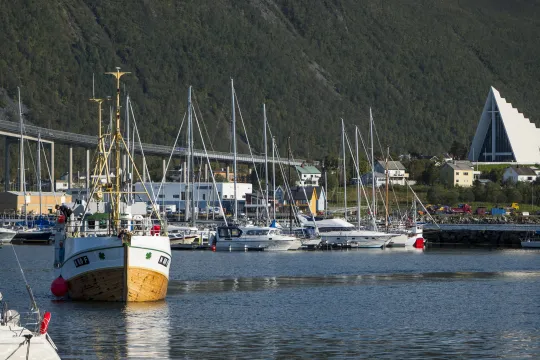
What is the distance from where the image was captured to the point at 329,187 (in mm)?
157750

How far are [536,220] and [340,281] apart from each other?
62675 millimetres

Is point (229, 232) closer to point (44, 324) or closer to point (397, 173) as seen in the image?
point (44, 324)

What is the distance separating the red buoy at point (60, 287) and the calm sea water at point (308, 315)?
1.35 feet

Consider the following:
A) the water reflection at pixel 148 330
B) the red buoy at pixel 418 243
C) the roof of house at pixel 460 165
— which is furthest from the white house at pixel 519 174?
the water reflection at pixel 148 330

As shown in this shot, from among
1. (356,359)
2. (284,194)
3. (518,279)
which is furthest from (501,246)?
(356,359)

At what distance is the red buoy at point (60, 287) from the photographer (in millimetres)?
45312

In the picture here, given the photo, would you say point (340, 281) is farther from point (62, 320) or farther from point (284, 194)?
point (284, 194)

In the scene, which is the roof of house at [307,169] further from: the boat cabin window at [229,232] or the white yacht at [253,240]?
the white yacht at [253,240]

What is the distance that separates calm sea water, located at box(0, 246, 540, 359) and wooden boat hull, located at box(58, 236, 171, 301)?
1.83ft

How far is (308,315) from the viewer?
42.8 meters

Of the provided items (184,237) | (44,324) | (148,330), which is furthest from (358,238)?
(44,324)

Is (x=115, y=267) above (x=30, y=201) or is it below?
below

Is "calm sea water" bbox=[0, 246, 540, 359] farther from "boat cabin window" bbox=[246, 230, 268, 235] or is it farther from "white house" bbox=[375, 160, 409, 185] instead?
"white house" bbox=[375, 160, 409, 185]

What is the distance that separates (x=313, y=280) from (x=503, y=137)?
5099 inches
